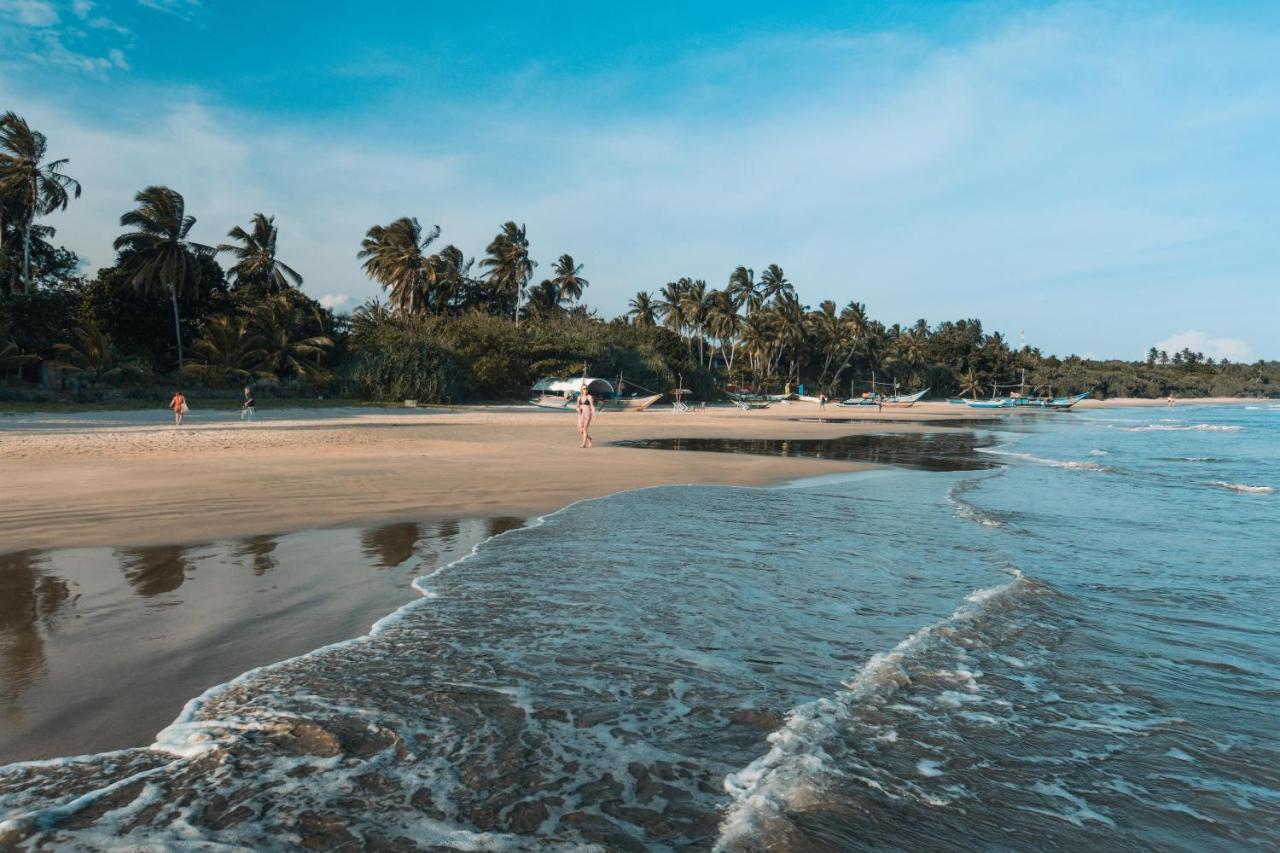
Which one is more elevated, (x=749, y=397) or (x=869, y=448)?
(x=749, y=397)

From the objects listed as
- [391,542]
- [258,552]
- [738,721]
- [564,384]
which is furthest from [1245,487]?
[564,384]

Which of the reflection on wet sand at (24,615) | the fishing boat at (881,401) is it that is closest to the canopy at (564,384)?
the fishing boat at (881,401)

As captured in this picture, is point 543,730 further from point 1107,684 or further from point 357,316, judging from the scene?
point 357,316

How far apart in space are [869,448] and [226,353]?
35.1 meters

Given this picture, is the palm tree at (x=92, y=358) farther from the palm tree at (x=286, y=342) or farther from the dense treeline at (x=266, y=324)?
the palm tree at (x=286, y=342)

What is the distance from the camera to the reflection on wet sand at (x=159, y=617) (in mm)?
3854

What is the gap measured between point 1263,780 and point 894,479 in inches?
517

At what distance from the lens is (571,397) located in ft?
171

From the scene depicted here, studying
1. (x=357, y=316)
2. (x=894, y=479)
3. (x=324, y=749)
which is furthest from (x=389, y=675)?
(x=357, y=316)

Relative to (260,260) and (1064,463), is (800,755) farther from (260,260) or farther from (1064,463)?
(260,260)

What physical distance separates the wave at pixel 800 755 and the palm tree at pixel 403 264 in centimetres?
5543

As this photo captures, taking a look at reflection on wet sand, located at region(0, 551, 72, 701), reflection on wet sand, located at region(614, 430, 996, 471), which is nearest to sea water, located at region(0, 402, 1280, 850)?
reflection on wet sand, located at region(0, 551, 72, 701)

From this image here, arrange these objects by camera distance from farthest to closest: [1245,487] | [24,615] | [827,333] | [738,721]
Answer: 1. [827,333]
2. [1245,487]
3. [24,615]
4. [738,721]

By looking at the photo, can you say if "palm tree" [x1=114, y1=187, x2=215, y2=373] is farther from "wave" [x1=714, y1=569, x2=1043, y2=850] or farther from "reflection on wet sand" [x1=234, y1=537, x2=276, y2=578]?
"wave" [x1=714, y1=569, x2=1043, y2=850]
